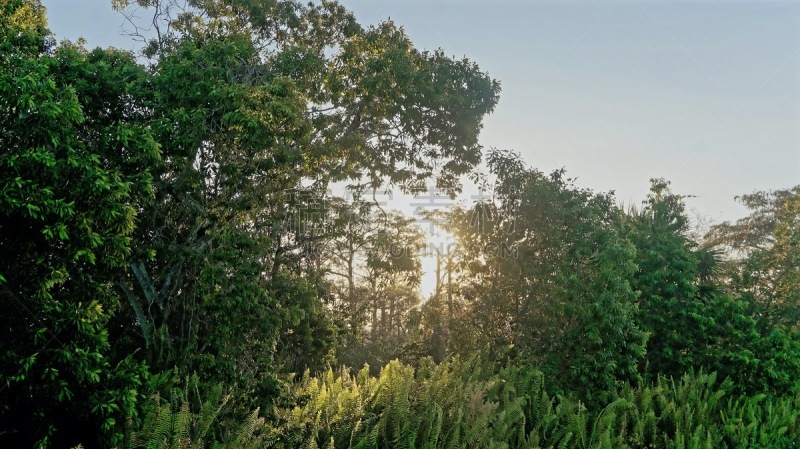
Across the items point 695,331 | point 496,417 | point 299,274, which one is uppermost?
point 299,274

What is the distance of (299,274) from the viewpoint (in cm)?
1202

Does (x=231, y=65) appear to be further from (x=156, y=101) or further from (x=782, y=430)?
(x=782, y=430)

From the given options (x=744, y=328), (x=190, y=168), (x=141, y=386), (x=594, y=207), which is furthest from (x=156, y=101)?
(x=744, y=328)

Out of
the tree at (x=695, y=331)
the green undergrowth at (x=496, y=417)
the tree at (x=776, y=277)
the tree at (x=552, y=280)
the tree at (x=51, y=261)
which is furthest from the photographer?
the tree at (x=776, y=277)

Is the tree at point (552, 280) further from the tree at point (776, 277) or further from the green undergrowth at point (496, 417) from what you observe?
the tree at point (776, 277)

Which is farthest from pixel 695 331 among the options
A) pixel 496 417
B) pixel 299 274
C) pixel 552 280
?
pixel 299 274

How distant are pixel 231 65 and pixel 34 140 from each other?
13.6 feet

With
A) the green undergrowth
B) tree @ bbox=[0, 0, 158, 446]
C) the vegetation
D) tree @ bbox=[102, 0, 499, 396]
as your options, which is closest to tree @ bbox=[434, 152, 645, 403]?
the vegetation

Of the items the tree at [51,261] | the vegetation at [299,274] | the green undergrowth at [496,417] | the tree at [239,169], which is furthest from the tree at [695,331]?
the tree at [51,261]

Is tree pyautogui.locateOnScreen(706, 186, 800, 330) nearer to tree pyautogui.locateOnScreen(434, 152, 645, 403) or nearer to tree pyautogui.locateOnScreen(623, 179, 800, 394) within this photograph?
tree pyautogui.locateOnScreen(623, 179, 800, 394)

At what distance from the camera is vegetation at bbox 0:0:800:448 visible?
5.49m

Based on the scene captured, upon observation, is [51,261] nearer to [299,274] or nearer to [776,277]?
[299,274]

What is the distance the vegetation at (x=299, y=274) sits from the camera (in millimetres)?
5488

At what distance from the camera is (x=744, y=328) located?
1388cm
